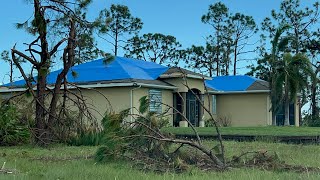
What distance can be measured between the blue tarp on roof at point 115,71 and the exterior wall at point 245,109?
23.4ft

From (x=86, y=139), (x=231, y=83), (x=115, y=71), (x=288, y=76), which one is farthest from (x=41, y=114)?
(x=231, y=83)

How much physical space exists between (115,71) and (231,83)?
12.6 meters

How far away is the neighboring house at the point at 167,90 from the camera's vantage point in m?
26.3

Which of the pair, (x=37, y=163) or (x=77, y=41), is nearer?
(x=37, y=163)

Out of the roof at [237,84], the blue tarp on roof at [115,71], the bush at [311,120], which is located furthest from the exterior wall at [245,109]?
the blue tarp on roof at [115,71]

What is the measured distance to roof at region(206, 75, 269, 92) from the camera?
34.8 meters

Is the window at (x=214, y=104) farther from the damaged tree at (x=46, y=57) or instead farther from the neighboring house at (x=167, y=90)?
the damaged tree at (x=46, y=57)

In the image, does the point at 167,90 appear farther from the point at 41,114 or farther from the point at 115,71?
the point at 41,114

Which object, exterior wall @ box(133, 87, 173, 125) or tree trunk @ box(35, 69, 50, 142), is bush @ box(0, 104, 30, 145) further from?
exterior wall @ box(133, 87, 173, 125)

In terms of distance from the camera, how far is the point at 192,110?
105ft

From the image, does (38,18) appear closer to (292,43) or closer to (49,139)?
(49,139)

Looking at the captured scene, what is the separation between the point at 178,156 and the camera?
929 centimetres

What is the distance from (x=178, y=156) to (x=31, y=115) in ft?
27.9

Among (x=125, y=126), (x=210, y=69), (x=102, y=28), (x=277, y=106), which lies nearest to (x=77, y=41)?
(x=102, y=28)
